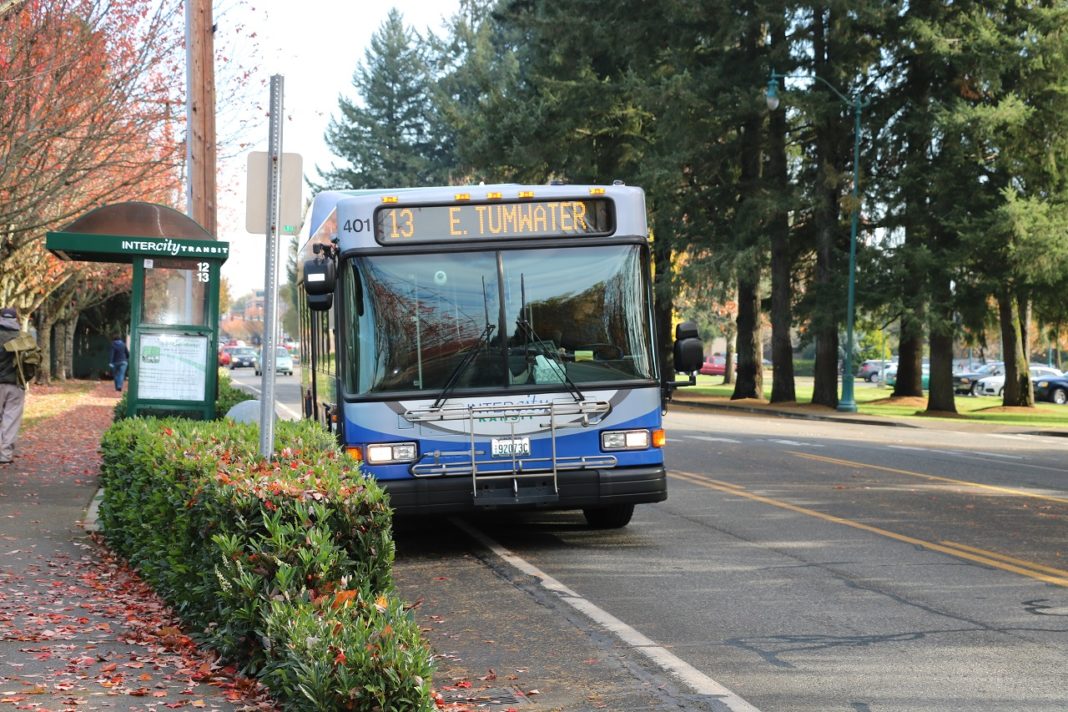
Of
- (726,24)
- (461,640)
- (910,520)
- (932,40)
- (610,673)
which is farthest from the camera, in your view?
(726,24)

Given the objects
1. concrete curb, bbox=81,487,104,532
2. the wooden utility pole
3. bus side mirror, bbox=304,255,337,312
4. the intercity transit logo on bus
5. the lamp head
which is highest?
the lamp head

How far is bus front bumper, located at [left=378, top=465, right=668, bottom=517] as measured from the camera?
10.8 m

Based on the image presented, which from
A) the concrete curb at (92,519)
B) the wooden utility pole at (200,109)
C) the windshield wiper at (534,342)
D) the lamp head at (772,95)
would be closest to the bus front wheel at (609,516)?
the windshield wiper at (534,342)

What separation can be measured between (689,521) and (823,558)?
2.51m

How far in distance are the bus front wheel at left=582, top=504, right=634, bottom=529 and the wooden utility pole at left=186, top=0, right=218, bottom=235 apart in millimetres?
7102

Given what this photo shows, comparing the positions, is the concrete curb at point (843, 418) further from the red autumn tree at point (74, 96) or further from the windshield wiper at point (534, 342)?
the windshield wiper at point (534, 342)

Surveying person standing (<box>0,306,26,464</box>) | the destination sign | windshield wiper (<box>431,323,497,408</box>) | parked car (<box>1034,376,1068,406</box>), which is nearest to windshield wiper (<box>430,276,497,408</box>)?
windshield wiper (<box>431,323,497,408</box>)

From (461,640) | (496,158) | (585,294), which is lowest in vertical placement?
(461,640)

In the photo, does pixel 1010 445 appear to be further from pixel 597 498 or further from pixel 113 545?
pixel 113 545

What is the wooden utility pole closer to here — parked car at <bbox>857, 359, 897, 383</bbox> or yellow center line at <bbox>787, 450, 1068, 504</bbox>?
yellow center line at <bbox>787, 450, 1068, 504</bbox>

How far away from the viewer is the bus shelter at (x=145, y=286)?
15656mm

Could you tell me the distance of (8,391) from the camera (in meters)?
17.3

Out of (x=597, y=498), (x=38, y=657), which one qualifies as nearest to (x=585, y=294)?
(x=597, y=498)

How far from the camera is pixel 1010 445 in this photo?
2566 cm
